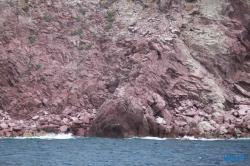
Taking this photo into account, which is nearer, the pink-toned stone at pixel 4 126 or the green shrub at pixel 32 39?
the pink-toned stone at pixel 4 126

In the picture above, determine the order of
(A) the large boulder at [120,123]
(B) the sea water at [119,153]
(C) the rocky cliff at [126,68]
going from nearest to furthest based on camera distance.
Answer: (B) the sea water at [119,153] → (A) the large boulder at [120,123] → (C) the rocky cliff at [126,68]

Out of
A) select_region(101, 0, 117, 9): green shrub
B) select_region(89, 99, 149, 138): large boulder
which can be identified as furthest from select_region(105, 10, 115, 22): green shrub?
select_region(89, 99, 149, 138): large boulder

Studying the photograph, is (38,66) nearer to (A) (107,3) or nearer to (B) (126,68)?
(B) (126,68)

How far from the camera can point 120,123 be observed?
1310 inches

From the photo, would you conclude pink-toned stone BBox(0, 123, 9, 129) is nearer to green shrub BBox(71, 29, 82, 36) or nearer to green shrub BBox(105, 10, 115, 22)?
green shrub BBox(71, 29, 82, 36)

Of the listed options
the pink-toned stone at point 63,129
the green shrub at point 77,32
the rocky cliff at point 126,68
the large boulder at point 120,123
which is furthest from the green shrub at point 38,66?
the large boulder at point 120,123

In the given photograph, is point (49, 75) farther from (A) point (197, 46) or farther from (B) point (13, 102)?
(A) point (197, 46)

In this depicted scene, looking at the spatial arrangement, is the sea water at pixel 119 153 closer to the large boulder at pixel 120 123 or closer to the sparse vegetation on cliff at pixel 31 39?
the large boulder at pixel 120 123

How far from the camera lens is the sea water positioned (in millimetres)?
20625

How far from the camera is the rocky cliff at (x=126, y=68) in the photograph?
3462 centimetres

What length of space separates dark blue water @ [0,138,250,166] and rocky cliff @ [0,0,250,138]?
4.76 metres

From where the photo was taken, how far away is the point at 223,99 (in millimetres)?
37875

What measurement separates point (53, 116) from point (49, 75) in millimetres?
5433

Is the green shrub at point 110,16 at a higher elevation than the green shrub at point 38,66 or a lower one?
higher
